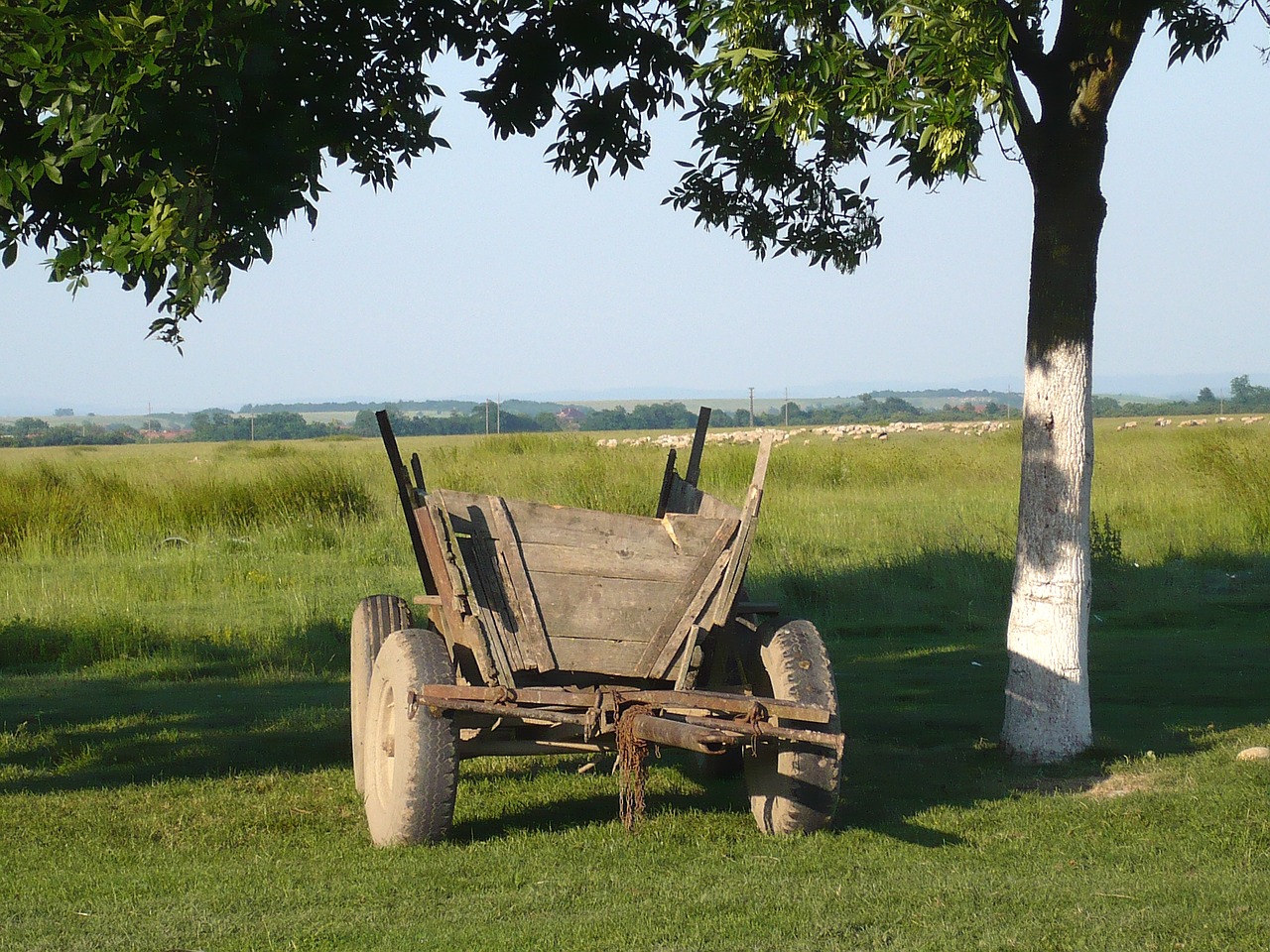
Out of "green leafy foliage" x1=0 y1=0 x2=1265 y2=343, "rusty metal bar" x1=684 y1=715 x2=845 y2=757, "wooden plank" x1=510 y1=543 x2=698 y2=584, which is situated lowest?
"rusty metal bar" x1=684 y1=715 x2=845 y2=757

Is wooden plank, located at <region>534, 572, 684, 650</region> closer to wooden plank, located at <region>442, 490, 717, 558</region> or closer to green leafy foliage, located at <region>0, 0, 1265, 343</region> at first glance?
wooden plank, located at <region>442, 490, 717, 558</region>

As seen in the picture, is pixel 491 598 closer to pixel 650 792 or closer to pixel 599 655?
pixel 599 655

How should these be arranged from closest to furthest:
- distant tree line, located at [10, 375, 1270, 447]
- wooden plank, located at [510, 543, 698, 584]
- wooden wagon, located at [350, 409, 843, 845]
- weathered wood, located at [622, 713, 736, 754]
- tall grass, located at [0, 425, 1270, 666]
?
weathered wood, located at [622, 713, 736, 754] < wooden wagon, located at [350, 409, 843, 845] < wooden plank, located at [510, 543, 698, 584] < tall grass, located at [0, 425, 1270, 666] < distant tree line, located at [10, 375, 1270, 447]

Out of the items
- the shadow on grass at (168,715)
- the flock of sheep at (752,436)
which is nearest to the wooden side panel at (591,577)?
the shadow on grass at (168,715)

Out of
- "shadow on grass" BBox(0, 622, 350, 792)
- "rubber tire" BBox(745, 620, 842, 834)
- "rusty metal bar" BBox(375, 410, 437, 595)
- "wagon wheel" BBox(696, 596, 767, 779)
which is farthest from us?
"shadow on grass" BBox(0, 622, 350, 792)

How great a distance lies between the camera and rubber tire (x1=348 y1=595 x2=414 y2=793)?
6812 millimetres

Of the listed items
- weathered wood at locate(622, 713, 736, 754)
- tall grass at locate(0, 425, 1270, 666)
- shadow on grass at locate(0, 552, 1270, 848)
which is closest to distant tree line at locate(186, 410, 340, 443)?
tall grass at locate(0, 425, 1270, 666)

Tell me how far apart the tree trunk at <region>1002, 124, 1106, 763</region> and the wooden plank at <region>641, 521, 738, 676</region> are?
2.00m

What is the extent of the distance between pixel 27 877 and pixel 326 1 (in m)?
4.29

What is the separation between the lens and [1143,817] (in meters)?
5.91

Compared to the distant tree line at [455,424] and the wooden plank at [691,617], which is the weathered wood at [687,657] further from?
the distant tree line at [455,424]

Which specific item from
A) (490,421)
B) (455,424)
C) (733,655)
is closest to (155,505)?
(733,655)

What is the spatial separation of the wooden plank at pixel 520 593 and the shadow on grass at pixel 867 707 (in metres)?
0.86

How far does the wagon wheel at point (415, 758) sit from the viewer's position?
215 inches
